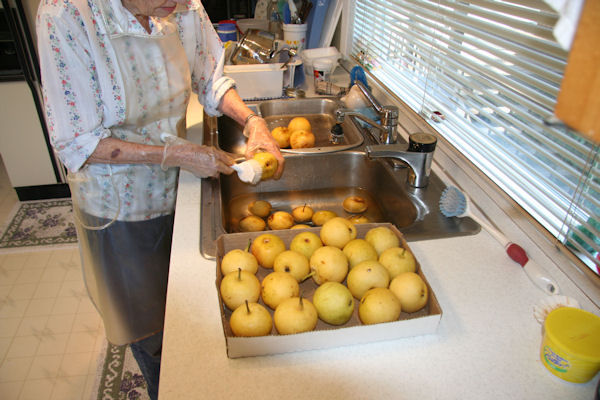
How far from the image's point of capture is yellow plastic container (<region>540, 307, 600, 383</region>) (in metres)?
0.67

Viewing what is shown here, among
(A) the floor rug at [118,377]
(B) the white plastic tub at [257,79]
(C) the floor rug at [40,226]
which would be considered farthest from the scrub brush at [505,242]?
(C) the floor rug at [40,226]

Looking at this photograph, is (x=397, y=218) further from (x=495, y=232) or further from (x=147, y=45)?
(x=147, y=45)

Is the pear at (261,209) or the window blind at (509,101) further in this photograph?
the pear at (261,209)

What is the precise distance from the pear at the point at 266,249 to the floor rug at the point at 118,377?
1.18 m

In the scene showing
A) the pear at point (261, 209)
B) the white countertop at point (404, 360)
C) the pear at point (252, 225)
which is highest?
the white countertop at point (404, 360)

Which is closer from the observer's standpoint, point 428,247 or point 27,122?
point 428,247

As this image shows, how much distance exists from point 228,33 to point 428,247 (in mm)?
1766

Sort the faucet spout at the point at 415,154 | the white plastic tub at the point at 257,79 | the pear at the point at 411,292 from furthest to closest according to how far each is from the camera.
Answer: the white plastic tub at the point at 257,79, the faucet spout at the point at 415,154, the pear at the point at 411,292

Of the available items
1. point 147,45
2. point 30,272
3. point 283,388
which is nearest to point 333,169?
point 147,45

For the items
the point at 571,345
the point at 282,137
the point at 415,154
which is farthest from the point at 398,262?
the point at 282,137

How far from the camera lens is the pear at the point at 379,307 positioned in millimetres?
751

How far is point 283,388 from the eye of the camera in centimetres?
69

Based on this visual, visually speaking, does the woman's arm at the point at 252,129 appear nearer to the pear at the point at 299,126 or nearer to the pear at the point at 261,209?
the pear at the point at 261,209

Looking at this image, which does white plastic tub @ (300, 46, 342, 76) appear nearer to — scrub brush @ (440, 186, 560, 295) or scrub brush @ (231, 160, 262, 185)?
scrub brush @ (231, 160, 262, 185)
